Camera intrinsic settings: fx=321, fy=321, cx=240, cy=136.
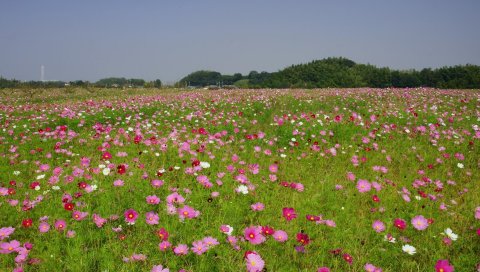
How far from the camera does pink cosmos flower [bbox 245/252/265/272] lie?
88.2 inches

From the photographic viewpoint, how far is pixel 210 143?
602 cm

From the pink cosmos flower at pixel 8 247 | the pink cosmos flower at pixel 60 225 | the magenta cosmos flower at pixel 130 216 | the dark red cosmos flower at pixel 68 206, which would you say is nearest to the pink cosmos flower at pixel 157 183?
the magenta cosmos flower at pixel 130 216

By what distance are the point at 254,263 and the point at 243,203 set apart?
136 cm

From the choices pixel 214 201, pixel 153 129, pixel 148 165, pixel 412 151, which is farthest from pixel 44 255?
pixel 412 151

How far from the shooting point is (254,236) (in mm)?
2648

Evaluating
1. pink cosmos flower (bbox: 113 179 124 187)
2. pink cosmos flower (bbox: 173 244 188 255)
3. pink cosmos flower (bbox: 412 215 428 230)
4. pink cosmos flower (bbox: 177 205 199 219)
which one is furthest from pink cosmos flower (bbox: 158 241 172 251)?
pink cosmos flower (bbox: 412 215 428 230)

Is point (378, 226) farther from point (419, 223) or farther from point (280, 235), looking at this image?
point (280, 235)

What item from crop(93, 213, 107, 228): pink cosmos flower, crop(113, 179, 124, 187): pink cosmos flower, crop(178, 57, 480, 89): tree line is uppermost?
crop(178, 57, 480, 89): tree line

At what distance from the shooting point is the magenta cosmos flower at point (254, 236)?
2612mm

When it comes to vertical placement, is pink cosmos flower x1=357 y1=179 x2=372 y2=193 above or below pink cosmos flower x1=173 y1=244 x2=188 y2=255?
above

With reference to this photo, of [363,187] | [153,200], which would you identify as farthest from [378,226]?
[153,200]

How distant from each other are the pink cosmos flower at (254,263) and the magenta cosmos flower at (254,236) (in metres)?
0.27

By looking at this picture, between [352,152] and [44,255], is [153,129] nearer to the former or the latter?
[352,152]

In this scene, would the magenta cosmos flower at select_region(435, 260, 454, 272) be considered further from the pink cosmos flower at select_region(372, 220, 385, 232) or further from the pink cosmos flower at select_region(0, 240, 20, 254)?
the pink cosmos flower at select_region(0, 240, 20, 254)
